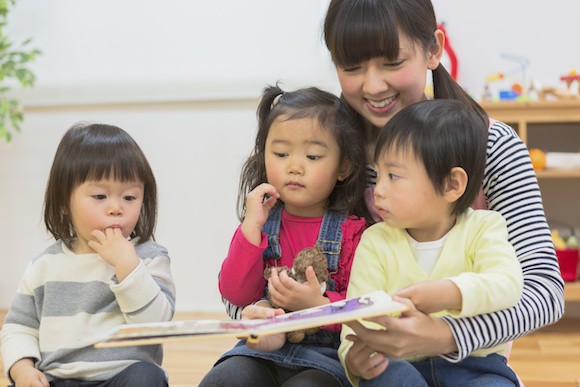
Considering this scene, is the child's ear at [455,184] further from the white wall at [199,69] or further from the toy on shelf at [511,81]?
the white wall at [199,69]

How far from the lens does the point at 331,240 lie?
5.37 ft

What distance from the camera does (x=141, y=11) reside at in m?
3.72

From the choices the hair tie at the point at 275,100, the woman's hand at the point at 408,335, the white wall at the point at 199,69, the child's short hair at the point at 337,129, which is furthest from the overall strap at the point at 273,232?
the white wall at the point at 199,69

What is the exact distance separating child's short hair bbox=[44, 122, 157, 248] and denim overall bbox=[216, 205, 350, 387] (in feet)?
0.93

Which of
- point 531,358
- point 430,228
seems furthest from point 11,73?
point 430,228

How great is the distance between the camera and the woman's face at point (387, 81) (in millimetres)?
1647

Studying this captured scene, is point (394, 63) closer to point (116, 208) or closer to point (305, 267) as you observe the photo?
point (305, 267)

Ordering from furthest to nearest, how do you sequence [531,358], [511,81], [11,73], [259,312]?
[511,81] → [11,73] → [531,358] → [259,312]

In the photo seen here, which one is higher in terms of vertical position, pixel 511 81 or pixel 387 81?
pixel 387 81

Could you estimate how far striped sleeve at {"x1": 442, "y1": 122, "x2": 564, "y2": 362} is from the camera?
1405 millimetres

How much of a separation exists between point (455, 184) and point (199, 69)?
7.79ft

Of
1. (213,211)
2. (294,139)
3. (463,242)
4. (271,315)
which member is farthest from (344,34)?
(213,211)

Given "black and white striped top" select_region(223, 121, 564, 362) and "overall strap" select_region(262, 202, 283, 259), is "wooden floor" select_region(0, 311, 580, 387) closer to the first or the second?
"overall strap" select_region(262, 202, 283, 259)

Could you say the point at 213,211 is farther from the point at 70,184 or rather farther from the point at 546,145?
the point at 70,184
